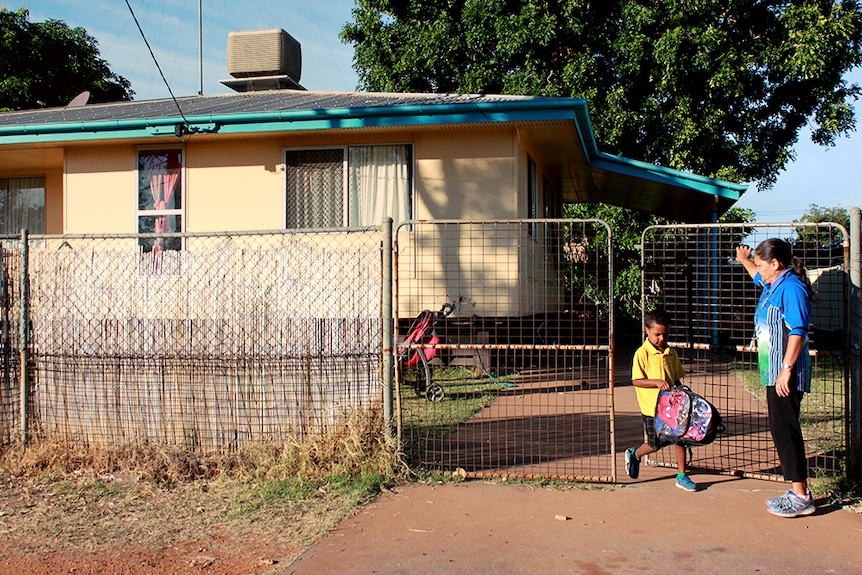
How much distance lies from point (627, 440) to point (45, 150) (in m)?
9.49

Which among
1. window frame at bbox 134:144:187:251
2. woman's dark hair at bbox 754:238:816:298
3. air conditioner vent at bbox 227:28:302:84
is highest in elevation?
air conditioner vent at bbox 227:28:302:84

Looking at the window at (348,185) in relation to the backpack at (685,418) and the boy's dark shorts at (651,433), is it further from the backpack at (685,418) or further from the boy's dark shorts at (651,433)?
the backpack at (685,418)

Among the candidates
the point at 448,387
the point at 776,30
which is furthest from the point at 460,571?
the point at 776,30

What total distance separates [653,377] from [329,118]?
20.1 feet

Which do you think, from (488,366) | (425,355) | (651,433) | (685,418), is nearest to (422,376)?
(425,355)

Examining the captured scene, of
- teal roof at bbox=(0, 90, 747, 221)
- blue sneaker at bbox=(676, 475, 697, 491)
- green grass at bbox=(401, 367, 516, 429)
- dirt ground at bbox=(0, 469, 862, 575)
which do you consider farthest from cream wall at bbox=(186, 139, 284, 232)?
blue sneaker at bbox=(676, 475, 697, 491)

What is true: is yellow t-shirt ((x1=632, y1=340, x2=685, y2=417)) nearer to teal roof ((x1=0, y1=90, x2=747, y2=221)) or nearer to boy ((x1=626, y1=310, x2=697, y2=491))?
boy ((x1=626, y1=310, x2=697, y2=491))

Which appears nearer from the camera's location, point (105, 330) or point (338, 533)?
point (338, 533)

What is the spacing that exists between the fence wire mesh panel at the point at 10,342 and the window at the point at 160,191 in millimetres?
4773

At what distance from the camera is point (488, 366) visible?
36.4 ft

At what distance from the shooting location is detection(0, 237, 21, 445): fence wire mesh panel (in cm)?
662

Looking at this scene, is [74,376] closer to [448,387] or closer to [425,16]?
Answer: [448,387]

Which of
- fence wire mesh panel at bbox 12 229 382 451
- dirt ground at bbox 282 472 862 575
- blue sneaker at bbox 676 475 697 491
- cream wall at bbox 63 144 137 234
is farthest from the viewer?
cream wall at bbox 63 144 137 234

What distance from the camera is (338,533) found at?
4969 millimetres
